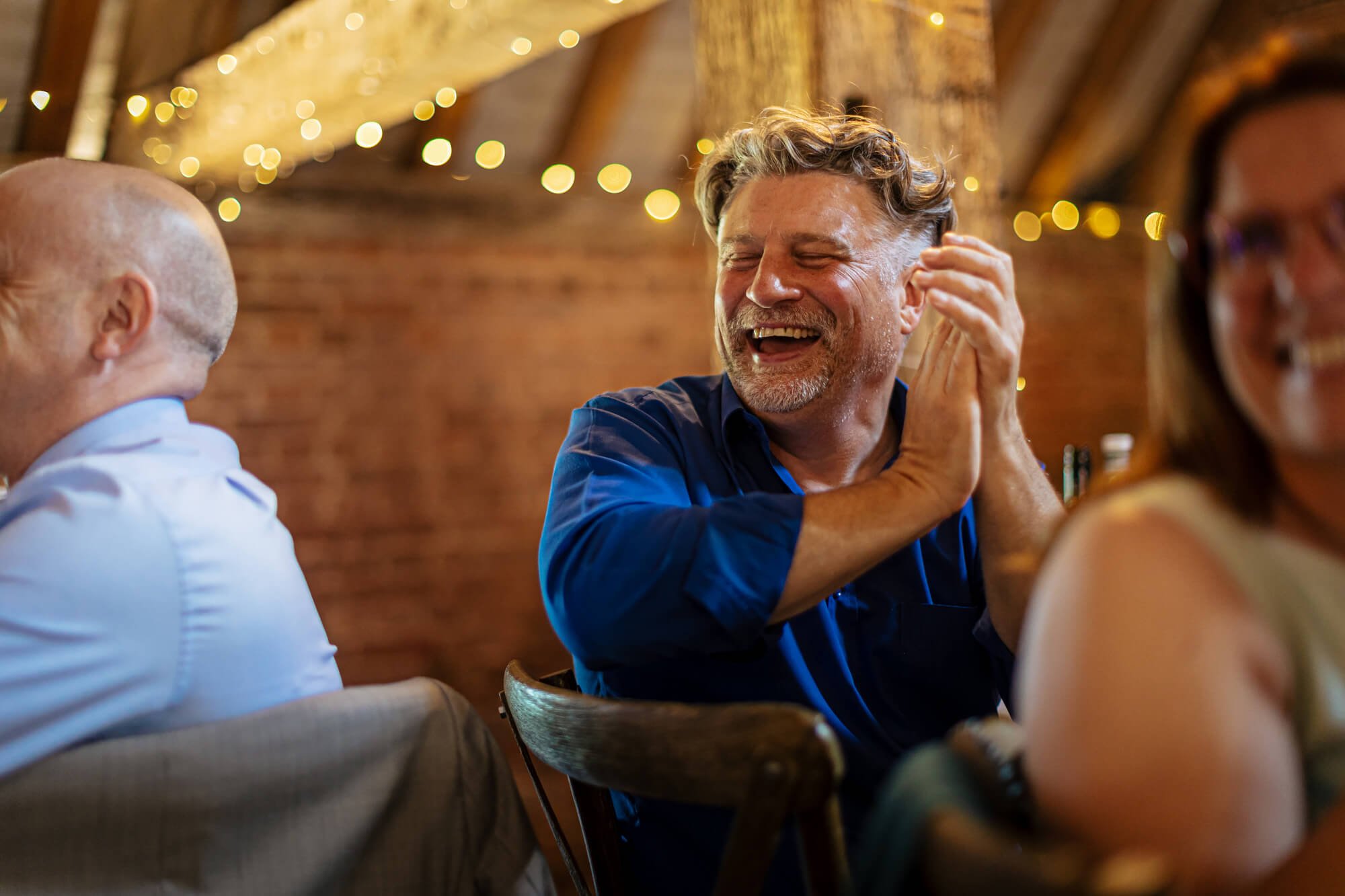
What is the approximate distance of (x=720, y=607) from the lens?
3.69 feet

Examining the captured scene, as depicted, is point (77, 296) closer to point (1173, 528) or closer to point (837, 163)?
point (837, 163)

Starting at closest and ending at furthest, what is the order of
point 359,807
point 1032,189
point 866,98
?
point 359,807
point 866,98
point 1032,189

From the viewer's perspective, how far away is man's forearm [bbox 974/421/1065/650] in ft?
4.39

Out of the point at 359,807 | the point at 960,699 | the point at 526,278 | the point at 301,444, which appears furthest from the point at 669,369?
the point at 359,807

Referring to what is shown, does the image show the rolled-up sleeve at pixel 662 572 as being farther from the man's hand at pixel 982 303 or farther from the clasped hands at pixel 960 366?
the man's hand at pixel 982 303

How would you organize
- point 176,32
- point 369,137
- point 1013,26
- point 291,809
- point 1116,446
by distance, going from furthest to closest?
point 1013,26
point 369,137
point 176,32
point 1116,446
point 291,809

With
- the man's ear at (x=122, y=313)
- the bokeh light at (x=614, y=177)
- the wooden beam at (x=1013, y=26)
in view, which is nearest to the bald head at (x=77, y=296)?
the man's ear at (x=122, y=313)

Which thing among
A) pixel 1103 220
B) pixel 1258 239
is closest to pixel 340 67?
pixel 1258 239

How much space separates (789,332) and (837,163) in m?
0.25

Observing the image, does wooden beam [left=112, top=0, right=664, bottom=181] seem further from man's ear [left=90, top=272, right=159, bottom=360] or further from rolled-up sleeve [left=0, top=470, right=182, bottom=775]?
rolled-up sleeve [left=0, top=470, right=182, bottom=775]

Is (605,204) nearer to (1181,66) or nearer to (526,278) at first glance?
(526,278)

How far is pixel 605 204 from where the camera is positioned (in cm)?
536

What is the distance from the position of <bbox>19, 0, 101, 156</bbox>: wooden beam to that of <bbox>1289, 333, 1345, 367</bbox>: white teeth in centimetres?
415

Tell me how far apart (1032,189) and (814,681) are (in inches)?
200
